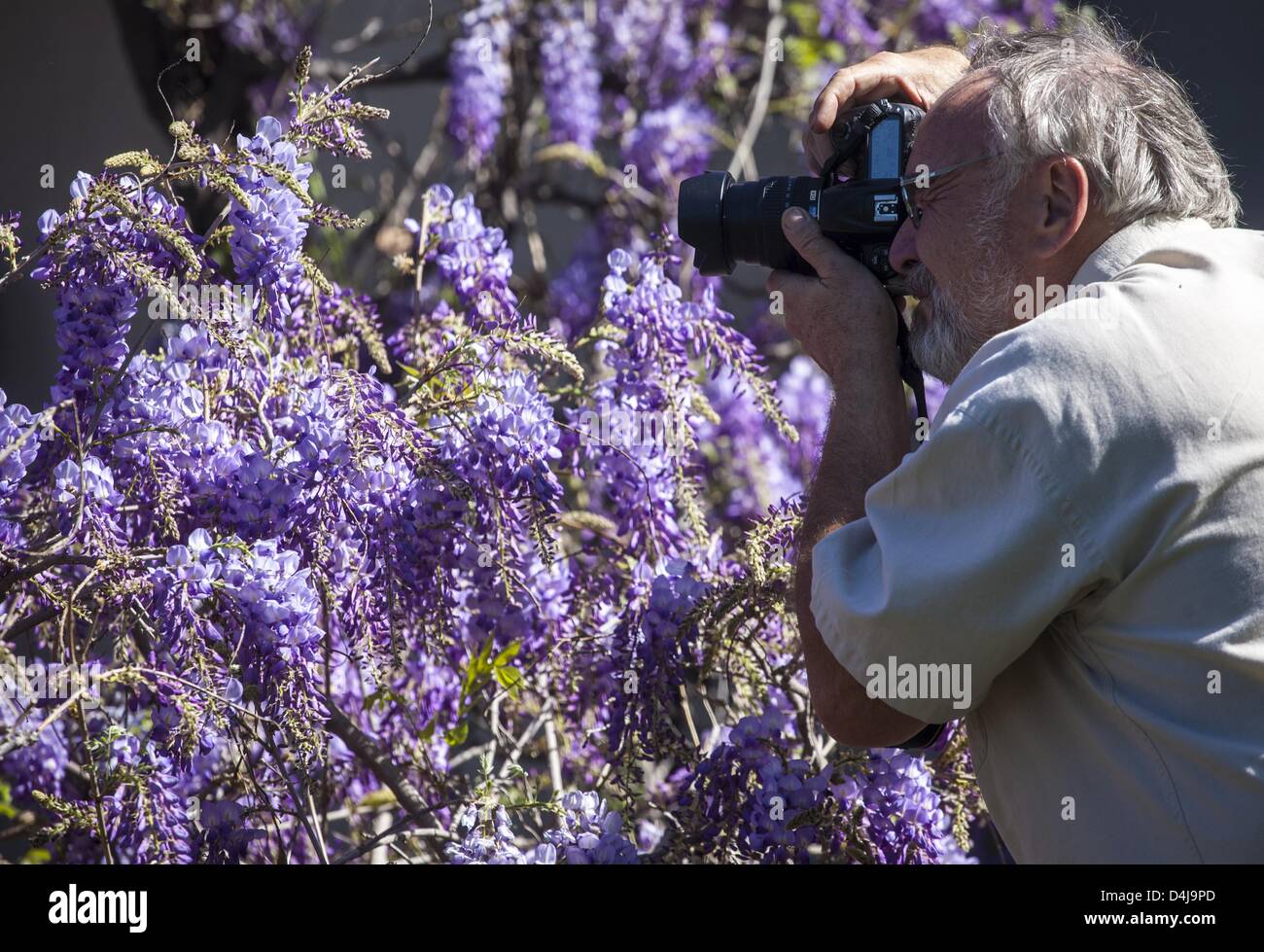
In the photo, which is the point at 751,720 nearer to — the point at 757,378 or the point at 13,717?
the point at 757,378

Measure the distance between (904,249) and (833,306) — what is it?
4.1 inches

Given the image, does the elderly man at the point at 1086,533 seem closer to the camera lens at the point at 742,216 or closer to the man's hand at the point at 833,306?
the man's hand at the point at 833,306

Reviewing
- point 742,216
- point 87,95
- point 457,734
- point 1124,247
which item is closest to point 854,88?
point 742,216

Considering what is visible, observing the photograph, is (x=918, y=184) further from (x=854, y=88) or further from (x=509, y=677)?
(x=509, y=677)

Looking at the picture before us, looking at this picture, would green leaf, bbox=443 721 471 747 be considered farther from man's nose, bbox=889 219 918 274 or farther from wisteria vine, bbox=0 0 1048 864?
man's nose, bbox=889 219 918 274

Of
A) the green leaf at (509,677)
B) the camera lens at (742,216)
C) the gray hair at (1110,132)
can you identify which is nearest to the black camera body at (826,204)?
the camera lens at (742,216)

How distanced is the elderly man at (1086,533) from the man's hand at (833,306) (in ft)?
0.46

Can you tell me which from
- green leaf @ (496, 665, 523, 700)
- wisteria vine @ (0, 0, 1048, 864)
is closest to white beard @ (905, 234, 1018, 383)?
wisteria vine @ (0, 0, 1048, 864)

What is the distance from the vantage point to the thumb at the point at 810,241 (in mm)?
1496

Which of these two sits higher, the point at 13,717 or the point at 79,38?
the point at 79,38

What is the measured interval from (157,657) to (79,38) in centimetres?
238

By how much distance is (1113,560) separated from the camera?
113 centimetres

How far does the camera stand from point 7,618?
4.78ft
